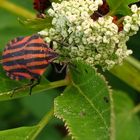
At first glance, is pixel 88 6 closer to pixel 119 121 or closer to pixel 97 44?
pixel 97 44

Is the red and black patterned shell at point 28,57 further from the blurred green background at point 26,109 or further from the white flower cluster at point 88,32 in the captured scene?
the blurred green background at point 26,109

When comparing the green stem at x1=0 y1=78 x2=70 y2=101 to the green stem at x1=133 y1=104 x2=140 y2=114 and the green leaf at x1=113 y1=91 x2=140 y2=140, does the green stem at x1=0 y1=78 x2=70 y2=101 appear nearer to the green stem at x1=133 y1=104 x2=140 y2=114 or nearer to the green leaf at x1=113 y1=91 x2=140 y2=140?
the green leaf at x1=113 y1=91 x2=140 y2=140

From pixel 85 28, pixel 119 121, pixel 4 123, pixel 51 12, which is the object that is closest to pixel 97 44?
pixel 85 28

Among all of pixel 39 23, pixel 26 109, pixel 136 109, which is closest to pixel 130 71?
pixel 136 109

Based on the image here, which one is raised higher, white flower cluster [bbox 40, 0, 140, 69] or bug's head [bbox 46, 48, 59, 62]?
white flower cluster [bbox 40, 0, 140, 69]

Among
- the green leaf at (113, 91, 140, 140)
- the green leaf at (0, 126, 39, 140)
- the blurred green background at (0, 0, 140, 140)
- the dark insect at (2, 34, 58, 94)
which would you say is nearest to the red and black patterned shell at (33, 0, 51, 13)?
the dark insect at (2, 34, 58, 94)

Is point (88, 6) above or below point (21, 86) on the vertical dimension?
above
